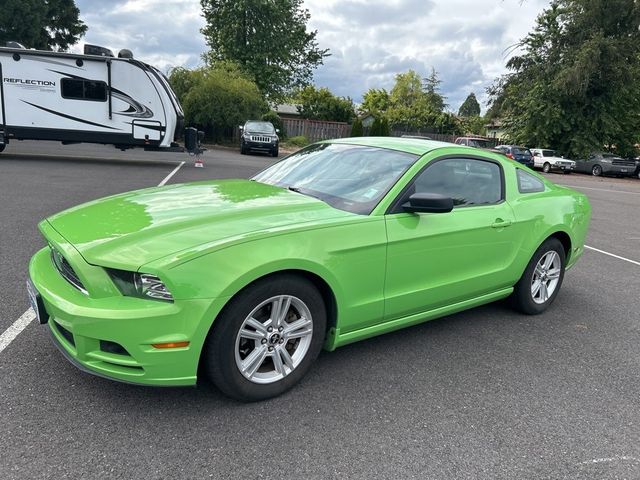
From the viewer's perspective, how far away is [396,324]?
3.38 meters

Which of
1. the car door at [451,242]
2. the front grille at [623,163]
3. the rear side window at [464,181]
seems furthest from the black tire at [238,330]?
the front grille at [623,163]

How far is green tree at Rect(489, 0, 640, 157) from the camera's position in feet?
99.0

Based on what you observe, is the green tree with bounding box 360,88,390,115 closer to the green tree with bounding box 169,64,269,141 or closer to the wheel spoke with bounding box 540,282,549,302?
the green tree with bounding box 169,64,269,141

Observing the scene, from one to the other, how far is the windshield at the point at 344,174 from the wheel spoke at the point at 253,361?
1.05m

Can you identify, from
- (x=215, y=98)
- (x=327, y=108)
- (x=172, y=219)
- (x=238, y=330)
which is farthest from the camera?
(x=327, y=108)

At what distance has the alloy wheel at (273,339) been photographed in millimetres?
2746

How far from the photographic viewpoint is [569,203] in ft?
15.3

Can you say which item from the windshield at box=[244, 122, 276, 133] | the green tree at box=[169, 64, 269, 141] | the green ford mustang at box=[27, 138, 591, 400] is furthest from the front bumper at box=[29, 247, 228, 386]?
the green tree at box=[169, 64, 269, 141]

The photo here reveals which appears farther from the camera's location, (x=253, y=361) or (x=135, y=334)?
(x=253, y=361)

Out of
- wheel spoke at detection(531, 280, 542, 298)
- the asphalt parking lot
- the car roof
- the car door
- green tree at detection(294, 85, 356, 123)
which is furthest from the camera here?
green tree at detection(294, 85, 356, 123)

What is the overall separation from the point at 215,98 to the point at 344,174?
25518 mm

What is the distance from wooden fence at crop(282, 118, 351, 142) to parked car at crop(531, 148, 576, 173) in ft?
42.5

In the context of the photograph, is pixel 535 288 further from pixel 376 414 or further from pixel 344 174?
pixel 376 414

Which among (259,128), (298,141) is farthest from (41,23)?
(259,128)
